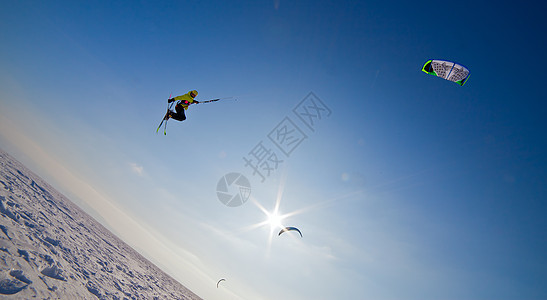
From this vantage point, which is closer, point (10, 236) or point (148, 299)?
point (10, 236)

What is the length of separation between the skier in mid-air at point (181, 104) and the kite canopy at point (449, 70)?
13.6 m

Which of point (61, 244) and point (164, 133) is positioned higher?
point (164, 133)

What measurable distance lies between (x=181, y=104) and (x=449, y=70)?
1498 centimetres

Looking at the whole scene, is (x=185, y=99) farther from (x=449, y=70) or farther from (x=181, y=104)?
(x=449, y=70)

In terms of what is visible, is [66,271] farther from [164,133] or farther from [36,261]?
[164,133]

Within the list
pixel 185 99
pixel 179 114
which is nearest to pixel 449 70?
pixel 185 99

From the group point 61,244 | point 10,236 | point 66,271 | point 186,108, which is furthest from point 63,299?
point 186,108

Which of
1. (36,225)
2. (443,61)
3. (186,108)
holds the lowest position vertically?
(36,225)

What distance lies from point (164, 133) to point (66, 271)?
7.06 metres

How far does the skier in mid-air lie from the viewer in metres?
11.1

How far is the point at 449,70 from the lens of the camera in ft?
38.9

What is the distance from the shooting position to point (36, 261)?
7566mm

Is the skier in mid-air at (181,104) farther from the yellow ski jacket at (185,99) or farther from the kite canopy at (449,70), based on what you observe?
the kite canopy at (449,70)

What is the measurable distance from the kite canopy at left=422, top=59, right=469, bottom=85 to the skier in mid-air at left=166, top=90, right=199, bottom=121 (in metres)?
13.6
